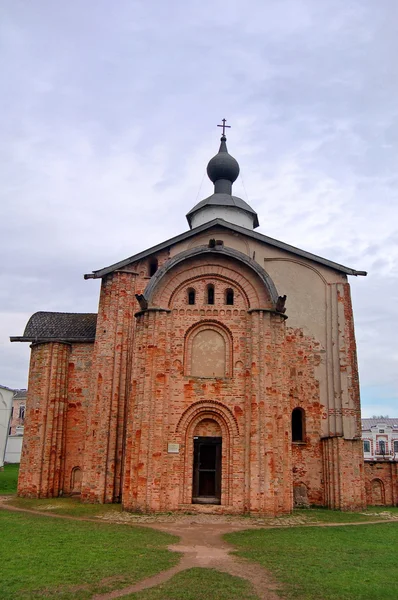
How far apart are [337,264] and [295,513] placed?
27.9ft

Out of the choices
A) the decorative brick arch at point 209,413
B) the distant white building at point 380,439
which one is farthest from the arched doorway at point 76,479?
the distant white building at point 380,439

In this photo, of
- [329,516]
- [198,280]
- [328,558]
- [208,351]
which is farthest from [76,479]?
[328,558]

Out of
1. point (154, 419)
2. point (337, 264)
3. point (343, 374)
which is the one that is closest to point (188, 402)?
point (154, 419)

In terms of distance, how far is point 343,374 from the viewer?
1853 cm

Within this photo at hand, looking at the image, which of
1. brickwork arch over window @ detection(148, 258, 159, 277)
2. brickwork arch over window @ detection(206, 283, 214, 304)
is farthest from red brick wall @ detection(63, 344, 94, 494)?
brickwork arch over window @ detection(206, 283, 214, 304)

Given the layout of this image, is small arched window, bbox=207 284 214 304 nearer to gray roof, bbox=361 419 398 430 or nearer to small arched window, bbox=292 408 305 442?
small arched window, bbox=292 408 305 442

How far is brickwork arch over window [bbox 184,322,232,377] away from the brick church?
0.11ft

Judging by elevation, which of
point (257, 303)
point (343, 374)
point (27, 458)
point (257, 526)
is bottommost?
point (257, 526)

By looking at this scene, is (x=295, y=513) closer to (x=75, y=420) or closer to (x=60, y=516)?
(x=60, y=516)

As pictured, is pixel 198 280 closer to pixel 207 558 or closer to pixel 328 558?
pixel 207 558

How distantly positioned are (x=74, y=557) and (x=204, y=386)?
7.41m

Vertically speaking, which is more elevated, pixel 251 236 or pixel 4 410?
pixel 251 236

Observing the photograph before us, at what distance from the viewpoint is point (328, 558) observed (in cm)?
989

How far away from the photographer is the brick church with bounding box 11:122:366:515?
15.5 metres
